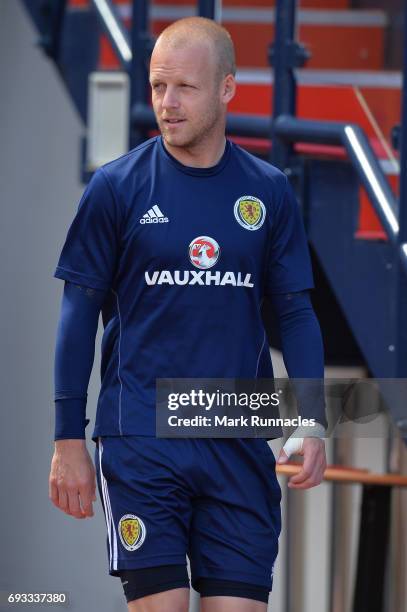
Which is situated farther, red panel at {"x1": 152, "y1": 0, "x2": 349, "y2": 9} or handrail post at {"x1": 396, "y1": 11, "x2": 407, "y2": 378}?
red panel at {"x1": 152, "y1": 0, "x2": 349, "y2": 9}

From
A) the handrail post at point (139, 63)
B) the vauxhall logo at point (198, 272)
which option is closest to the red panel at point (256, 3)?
the handrail post at point (139, 63)

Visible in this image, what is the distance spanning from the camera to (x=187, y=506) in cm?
346

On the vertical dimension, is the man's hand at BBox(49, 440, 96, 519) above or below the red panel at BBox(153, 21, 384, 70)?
below

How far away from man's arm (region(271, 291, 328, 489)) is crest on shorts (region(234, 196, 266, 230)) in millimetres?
183

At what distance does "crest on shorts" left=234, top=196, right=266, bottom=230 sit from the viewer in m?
3.54

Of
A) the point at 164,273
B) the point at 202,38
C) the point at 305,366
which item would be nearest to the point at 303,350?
the point at 305,366

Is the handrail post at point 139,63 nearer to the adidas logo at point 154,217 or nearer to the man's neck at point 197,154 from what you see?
the man's neck at point 197,154

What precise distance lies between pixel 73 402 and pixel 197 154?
61cm

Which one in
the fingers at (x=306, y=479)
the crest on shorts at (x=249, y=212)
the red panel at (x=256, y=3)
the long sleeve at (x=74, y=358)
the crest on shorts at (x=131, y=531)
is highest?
the red panel at (x=256, y=3)

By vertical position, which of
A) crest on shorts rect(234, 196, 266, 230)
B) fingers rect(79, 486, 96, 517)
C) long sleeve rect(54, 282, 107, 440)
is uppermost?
crest on shorts rect(234, 196, 266, 230)

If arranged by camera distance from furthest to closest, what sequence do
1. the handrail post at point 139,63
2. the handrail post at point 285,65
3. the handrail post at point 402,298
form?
the handrail post at point 139,63 < the handrail post at point 285,65 < the handrail post at point 402,298

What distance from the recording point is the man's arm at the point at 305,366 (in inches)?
139

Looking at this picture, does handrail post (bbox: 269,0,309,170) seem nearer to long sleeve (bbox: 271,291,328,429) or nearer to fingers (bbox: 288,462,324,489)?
long sleeve (bbox: 271,291,328,429)

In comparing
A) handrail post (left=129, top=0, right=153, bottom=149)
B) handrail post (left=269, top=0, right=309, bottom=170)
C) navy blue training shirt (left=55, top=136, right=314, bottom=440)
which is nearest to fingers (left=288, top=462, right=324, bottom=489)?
navy blue training shirt (left=55, top=136, right=314, bottom=440)
